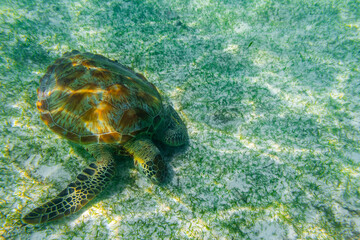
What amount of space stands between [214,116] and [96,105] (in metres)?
1.87

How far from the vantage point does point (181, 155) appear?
2.81 metres

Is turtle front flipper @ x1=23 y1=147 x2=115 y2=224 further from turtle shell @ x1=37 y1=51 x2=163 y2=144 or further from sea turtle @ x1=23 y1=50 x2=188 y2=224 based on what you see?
turtle shell @ x1=37 y1=51 x2=163 y2=144

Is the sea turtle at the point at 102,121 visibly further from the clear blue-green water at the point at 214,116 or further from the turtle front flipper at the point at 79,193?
the clear blue-green water at the point at 214,116

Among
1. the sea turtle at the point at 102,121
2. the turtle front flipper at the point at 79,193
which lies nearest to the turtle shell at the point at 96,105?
the sea turtle at the point at 102,121

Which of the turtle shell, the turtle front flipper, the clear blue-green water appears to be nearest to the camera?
the turtle front flipper

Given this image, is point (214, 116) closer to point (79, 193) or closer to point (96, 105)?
point (96, 105)

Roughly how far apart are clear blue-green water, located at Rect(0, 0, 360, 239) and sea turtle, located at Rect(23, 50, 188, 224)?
25cm

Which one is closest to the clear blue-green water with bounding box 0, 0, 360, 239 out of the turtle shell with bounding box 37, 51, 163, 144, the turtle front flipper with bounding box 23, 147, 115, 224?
the turtle front flipper with bounding box 23, 147, 115, 224

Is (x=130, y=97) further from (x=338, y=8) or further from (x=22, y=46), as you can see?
(x=338, y=8)

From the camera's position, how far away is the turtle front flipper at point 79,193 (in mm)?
1926

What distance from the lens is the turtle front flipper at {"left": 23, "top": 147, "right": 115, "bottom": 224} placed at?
75.8 inches

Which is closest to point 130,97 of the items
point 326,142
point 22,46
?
point 22,46

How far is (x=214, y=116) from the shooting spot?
3.27 meters

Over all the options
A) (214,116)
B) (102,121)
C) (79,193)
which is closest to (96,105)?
(102,121)
